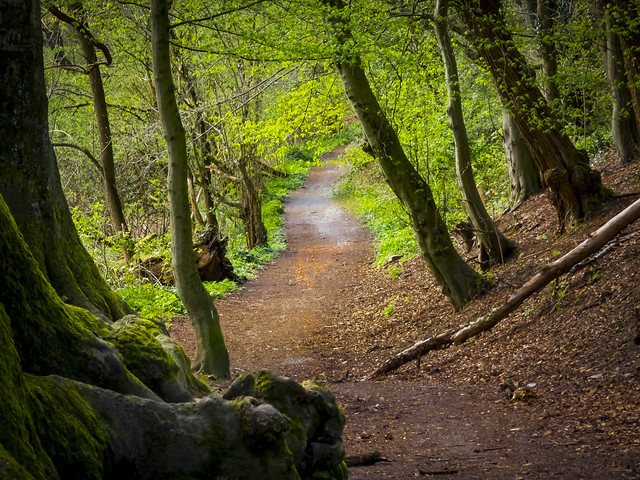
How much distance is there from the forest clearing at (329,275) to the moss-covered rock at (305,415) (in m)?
0.01

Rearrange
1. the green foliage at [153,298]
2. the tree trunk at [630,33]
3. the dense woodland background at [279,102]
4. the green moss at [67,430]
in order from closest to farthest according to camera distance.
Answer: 1. the green moss at [67,430]
2. the tree trunk at [630,33]
3. the dense woodland background at [279,102]
4. the green foliage at [153,298]

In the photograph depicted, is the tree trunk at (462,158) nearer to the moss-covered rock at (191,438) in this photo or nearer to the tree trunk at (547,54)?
the tree trunk at (547,54)

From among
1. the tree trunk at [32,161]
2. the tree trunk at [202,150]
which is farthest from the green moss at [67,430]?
the tree trunk at [202,150]

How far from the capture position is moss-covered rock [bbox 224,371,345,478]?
11.7 feet

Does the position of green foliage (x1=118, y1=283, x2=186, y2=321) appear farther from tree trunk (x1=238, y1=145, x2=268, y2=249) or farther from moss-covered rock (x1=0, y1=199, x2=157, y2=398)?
moss-covered rock (x1=0, y1=199, x2=157, y2=398)

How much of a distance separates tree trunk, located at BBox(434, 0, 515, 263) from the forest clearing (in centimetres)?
4

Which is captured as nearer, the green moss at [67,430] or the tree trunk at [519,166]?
the green moss at [67,430]

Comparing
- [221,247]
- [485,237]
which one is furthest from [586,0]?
[221,247]

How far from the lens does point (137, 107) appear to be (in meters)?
18.5

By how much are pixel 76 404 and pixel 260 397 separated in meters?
1.18

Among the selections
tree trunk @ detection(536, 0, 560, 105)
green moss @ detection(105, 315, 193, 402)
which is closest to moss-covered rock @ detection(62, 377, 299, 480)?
green moss @ detection(105, 315, 193, 402)

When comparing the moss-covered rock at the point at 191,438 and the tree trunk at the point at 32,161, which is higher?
the tree trunk at the point at 32,161

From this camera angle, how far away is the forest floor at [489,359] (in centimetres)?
485

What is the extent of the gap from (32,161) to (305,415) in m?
2.46
